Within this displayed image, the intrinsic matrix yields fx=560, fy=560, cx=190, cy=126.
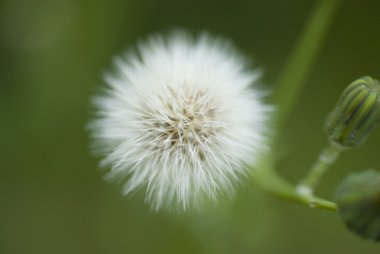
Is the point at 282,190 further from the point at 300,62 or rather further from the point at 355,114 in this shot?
the point at 300,62

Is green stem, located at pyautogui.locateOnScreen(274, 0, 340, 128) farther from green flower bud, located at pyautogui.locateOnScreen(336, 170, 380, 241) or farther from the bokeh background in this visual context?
green flower bud, located at pyautogui.locateOnScreen(336, 170, 380, 241)

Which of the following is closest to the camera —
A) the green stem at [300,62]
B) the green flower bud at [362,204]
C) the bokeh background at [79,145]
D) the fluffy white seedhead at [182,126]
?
the green flower bud at [362,204]

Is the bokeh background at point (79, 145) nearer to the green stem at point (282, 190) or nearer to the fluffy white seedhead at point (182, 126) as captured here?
the green stem at point (282, 190)

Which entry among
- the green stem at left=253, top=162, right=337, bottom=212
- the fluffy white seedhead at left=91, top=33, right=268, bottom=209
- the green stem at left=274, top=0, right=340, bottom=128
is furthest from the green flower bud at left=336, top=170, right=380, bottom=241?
the green stem at left=274, top=0, right=340, bottom=128

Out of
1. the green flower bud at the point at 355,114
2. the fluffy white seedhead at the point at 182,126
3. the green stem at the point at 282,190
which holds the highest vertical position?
the fluffy white seedhead at the point at 182,126

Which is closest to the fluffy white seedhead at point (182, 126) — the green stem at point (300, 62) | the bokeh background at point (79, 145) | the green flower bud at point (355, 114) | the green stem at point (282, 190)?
the green stem at point (282, 190)

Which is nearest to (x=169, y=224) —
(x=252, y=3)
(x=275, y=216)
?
(x=275, y=216)

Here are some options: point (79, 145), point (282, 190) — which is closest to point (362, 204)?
point (282, 190)
